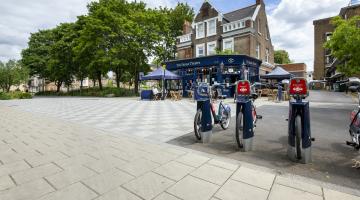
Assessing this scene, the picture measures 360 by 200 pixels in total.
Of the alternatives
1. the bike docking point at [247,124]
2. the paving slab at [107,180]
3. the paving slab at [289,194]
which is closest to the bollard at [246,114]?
the bike docking point at [247,124]

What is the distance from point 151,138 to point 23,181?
2.82 m

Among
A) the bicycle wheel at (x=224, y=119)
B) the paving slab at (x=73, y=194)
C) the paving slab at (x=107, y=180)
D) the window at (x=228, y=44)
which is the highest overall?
the window at (x=228, y=44)

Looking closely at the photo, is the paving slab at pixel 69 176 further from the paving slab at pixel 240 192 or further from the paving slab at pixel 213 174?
the paving slab at pixel 240 192

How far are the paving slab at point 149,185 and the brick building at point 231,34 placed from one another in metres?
20.8

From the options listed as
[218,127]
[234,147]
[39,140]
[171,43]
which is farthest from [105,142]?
[171,43]

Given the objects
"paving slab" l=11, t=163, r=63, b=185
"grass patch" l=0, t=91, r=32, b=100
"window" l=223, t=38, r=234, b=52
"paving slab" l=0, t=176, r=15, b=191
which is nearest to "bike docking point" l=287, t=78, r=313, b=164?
"paving slab" l=11, t=163, r=63, b=185

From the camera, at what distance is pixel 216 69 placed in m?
20.0

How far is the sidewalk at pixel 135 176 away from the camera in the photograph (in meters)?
2.59

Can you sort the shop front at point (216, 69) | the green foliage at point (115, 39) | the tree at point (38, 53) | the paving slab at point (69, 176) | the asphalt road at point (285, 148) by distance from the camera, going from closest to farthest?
the paving slab at point (69, 176)
the asphalt road at point (285, 148)
the shop front at point (216, 69)
the green foliage at point (115, 39)
the tree at point (38, 53)

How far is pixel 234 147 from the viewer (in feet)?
14.8

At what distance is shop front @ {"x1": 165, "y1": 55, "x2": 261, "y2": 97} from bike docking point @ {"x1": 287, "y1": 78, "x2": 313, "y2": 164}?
14061mm

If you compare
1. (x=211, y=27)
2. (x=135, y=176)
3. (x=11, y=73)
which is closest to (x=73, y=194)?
(x=135, y=176)

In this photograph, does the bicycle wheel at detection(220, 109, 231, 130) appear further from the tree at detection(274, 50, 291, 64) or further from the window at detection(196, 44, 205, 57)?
the tree at detection(274, 50, 291, 64)

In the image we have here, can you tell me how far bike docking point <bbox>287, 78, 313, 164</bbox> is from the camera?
11.6ft
